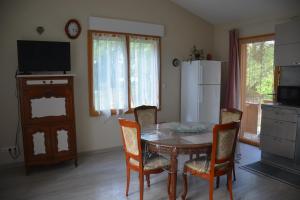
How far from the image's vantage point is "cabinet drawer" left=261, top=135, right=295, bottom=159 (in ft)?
11.2

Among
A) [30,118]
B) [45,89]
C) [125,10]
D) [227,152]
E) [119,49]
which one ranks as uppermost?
[125,10]

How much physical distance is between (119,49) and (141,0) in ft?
3.43

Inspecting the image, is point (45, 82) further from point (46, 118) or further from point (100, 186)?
point (100, 186)

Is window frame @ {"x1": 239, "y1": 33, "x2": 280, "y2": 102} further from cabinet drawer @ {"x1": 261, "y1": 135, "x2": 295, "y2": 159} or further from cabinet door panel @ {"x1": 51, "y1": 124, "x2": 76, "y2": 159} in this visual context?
cabinet door panel @ {"x1": 51, "y1": 124, "x2": 76, "y2": 159}

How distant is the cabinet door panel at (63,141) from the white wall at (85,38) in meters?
0.50

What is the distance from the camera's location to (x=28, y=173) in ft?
11.0

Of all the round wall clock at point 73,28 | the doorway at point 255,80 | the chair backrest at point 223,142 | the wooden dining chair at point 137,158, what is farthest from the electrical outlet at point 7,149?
the doorway at point 255,80

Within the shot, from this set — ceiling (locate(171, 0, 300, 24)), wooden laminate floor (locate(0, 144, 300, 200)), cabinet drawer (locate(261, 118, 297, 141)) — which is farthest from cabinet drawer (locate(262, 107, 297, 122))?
ceiling (locate(171, 0, 300, 24))

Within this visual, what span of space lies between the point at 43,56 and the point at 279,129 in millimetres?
3687

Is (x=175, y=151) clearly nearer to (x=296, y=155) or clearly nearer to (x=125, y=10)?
(x=296, y=155)

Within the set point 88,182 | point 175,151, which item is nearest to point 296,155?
point 175,151

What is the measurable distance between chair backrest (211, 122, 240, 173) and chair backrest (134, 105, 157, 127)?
51.8 inches

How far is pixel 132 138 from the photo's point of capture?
249 cm

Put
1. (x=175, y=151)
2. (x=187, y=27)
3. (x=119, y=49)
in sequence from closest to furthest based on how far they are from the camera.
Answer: (x=175, y=151) < (x=119, y=49) < (x=187, y=27)
